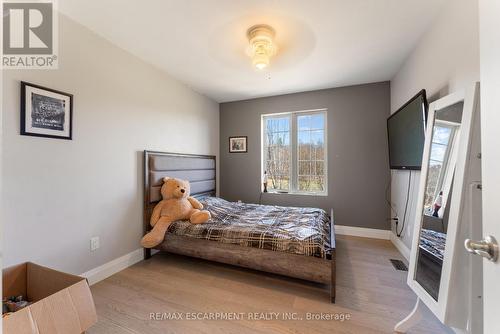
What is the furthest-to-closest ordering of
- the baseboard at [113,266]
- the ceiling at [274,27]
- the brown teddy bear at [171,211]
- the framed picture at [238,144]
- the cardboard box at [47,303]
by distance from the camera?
the framed picture at [238,144]
the brown teddy bear at [171,211]
the baseboard at [113,266]
the ceiling at [274,27]
the cardboard box at [47,303]

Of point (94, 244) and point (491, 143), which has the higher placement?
point (491, 143)

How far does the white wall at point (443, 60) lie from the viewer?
1547 mm

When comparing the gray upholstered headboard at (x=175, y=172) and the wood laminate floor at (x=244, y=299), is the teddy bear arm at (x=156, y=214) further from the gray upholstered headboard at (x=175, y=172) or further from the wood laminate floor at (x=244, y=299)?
the wood laminate floor at (x=244, y=299)

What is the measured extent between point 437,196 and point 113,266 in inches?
120

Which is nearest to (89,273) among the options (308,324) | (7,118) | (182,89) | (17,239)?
(17,239)

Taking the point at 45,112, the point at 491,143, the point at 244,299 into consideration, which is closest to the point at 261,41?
the point at 491,143

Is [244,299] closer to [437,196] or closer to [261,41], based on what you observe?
[437,196]

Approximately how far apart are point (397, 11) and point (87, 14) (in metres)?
2.75

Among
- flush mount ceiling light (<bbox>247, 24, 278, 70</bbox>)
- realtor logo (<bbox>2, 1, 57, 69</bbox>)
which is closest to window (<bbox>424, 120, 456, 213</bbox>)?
flush mount ceiling light (<bbox>247, 24, 278, 70</bbox>)

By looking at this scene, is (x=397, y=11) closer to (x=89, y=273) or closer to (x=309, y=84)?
(x=309, y=84)

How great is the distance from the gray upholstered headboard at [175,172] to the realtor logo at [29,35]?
1.23m

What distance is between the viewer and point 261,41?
82.0 inches

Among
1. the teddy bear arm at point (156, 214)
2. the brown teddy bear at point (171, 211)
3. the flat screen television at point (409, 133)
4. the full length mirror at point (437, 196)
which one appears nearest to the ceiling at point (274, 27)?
the flat screen television at point (409, 133)

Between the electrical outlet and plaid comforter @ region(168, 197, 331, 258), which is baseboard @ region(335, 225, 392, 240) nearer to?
plaid comforter @ region(168, 197, 331, 258)
